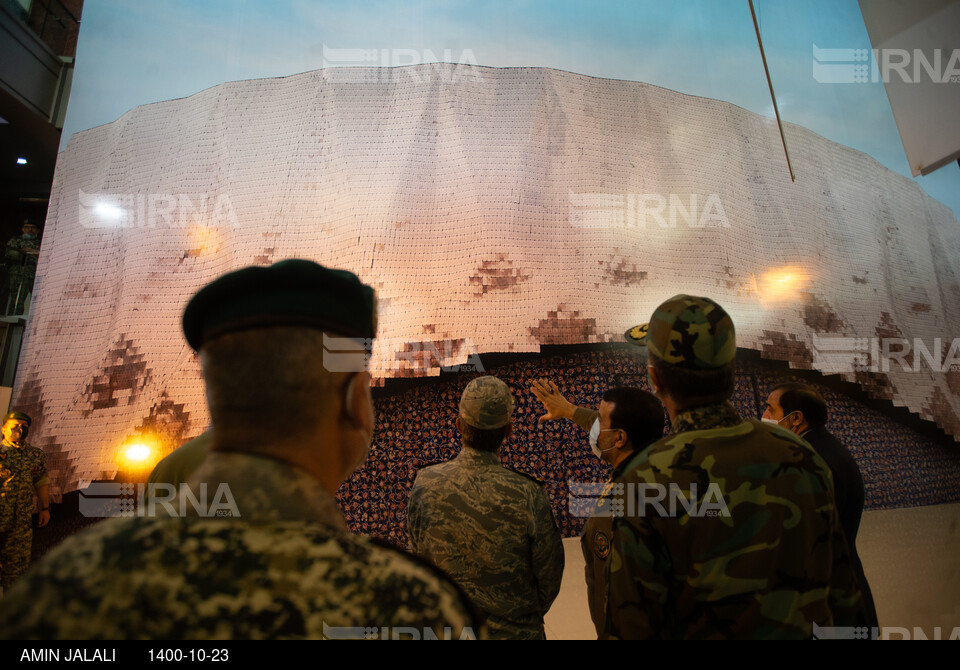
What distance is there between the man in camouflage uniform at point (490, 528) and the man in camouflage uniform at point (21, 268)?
4.46m

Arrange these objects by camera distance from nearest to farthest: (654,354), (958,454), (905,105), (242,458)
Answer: (242,458), (654,354), (905,105), (958,454)

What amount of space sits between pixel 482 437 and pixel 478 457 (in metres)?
0.06

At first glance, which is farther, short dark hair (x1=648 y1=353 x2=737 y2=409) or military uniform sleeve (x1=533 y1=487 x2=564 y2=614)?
military uniform sleeve (x1=533 y1=487 x2=564 y2=614)

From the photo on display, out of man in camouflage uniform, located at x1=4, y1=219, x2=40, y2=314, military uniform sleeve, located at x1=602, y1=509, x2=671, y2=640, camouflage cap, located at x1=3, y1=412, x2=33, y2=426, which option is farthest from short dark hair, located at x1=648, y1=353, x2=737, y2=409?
man in camouflage uniform, located at x1=4, y1=219, x2=40, y2=314

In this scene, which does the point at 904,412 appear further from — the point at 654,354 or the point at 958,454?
the point at 654,354

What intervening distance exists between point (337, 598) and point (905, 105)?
3884mm

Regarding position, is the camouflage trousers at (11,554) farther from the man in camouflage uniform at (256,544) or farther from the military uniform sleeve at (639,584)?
the military uniform sleeve at (639,584)

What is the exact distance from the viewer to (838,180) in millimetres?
3807

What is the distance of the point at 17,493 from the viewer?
9.36ft

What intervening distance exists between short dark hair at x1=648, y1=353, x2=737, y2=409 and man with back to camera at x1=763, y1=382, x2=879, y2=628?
91 centimetres

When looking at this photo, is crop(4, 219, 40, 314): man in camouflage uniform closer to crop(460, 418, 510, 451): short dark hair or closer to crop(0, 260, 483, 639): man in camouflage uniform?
crop(460, 418, 510, 451): short dark hair


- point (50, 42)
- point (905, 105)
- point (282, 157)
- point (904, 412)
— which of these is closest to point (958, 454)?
point (904, 412)

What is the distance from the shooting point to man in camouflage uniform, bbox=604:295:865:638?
793 mm

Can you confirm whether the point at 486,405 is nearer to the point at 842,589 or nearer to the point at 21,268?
the point at 842,589
